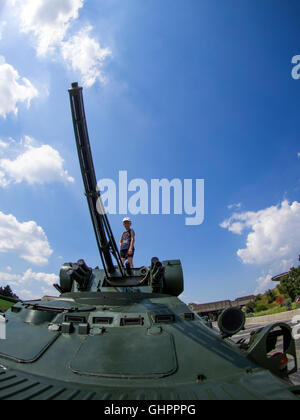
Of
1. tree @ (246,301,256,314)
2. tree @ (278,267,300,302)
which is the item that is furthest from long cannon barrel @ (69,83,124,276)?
tree @ (246,301,256,314)

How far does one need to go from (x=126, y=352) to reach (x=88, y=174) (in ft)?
9.77

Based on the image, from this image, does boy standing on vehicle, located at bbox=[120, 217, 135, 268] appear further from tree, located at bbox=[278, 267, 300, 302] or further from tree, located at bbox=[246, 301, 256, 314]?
tree, located at bbox=[246, 301, 256, 314]

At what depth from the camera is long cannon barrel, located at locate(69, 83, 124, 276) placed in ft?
13.9

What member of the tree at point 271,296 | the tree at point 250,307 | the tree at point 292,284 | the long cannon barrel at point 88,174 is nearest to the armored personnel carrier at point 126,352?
the long cannon barrel at point 88,174

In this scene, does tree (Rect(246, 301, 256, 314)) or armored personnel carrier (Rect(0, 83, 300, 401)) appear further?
tree (Rect(246, 301, 256, 314))

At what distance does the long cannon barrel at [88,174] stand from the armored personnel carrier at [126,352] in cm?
2

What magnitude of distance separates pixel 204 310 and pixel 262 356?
36405mm

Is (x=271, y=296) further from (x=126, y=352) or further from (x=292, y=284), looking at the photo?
(x=126, y=352)

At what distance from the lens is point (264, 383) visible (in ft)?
7.30

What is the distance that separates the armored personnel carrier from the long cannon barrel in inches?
0.7

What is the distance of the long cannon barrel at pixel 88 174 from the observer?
4227 millimetres

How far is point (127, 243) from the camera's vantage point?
24.0 ft
